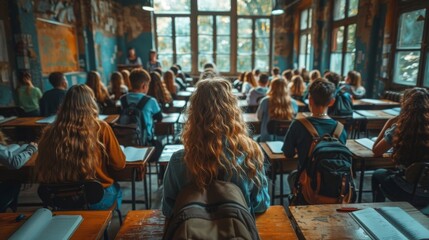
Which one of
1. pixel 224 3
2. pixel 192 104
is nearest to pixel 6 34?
pixel 192 104

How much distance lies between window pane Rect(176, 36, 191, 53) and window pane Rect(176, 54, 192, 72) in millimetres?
176

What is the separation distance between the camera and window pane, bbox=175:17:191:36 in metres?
10.7

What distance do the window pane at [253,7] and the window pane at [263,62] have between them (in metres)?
1.52

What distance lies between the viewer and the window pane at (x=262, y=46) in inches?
438

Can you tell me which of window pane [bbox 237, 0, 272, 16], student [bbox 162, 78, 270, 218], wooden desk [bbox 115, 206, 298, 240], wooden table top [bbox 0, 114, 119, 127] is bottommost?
wooden desk [bbox 115, 206, 298, 240]

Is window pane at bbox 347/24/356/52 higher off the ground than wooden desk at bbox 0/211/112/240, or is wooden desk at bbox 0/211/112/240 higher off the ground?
window pane at bbox 347/24/356/52

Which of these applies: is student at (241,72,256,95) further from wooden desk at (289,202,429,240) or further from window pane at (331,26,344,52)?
wooden desk at (289,202,429,240)

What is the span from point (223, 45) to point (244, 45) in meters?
0.76

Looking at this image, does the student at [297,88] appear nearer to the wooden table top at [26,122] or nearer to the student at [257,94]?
the student at [257,94]

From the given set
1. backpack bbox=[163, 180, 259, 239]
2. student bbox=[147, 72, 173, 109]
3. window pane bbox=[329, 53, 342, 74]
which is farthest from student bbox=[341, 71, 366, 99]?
backpack bbox=[163, 180, 259, 239]

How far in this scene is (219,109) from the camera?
47.1 inches

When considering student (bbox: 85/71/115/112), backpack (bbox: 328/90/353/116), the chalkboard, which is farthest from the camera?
the chalkboard

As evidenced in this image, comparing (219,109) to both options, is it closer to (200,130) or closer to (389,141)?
(200,130)

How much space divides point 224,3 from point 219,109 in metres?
10.4
